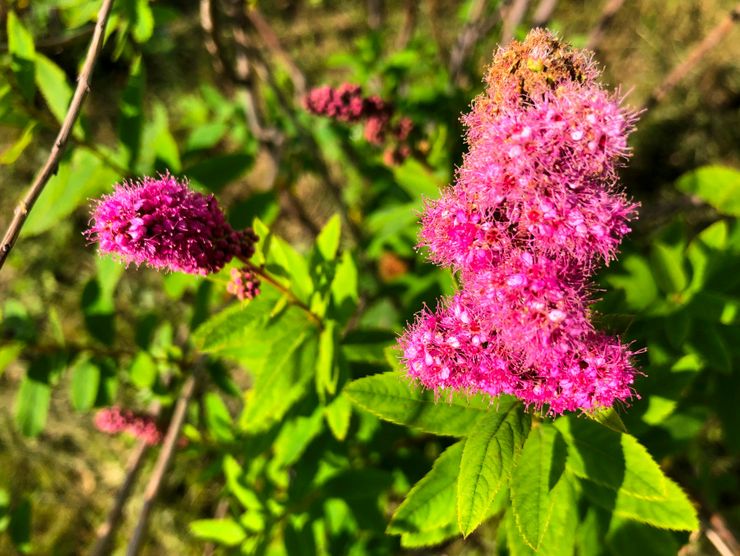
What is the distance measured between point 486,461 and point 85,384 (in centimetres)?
228

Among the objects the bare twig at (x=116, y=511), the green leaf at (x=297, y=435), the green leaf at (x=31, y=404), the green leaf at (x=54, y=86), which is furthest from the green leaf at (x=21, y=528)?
the green leaf at (x=54, y=86)

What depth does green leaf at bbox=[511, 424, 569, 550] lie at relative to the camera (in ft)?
5.24

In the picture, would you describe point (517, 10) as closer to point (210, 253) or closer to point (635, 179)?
point (635, 179)

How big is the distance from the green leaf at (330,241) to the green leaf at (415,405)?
614 millimetres

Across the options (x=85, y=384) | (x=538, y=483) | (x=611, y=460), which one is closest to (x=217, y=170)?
(x=85, y=384)

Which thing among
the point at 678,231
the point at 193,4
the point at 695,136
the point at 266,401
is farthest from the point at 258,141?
the point at 695,136

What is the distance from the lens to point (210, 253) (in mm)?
1718

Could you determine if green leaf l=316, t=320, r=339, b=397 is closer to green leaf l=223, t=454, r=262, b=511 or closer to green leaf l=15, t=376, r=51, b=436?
green leaf l=223, t=454, r=262, b=511

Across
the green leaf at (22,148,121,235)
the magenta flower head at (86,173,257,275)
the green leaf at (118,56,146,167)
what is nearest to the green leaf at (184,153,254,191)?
the green leaf at (118,56,146,167)

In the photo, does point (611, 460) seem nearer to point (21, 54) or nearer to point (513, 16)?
point (21, 54)

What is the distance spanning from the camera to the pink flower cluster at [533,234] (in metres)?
1.51

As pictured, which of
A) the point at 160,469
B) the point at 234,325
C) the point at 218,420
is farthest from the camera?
the point at 218,420

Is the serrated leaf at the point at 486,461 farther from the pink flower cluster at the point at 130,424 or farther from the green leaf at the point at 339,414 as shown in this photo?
the pink flower cluster at the point at 130,424

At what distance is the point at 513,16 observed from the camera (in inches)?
143
